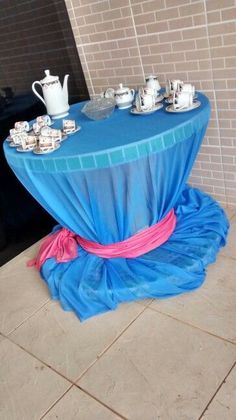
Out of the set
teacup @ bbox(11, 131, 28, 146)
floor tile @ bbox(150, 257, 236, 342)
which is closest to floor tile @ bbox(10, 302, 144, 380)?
floor tile @ bbox(150, 257, 236, 342)

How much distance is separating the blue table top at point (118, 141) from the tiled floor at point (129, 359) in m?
0.67

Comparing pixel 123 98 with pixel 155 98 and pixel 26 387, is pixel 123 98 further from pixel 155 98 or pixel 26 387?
pixel 26 387

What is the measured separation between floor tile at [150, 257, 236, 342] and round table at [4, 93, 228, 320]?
0.14 feet

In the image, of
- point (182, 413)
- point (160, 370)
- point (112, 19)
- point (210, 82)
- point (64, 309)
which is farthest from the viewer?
point (112, 19)

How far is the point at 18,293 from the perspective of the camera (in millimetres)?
1927

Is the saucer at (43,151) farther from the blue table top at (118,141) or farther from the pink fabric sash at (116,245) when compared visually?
the pink fabric sash at (116,245)

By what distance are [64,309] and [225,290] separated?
711mm

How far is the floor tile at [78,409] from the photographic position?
4.09 feet

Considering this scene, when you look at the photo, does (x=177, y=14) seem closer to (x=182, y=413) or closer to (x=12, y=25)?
(x=12, y=25)

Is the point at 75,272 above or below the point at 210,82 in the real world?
below

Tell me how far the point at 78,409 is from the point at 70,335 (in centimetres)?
34

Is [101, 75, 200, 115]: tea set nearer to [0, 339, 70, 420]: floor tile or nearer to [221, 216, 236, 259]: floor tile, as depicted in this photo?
[221, 216, 236, 259]: floor tile

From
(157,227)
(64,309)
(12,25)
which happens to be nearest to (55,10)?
(12,25)

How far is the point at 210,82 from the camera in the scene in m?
1.84
